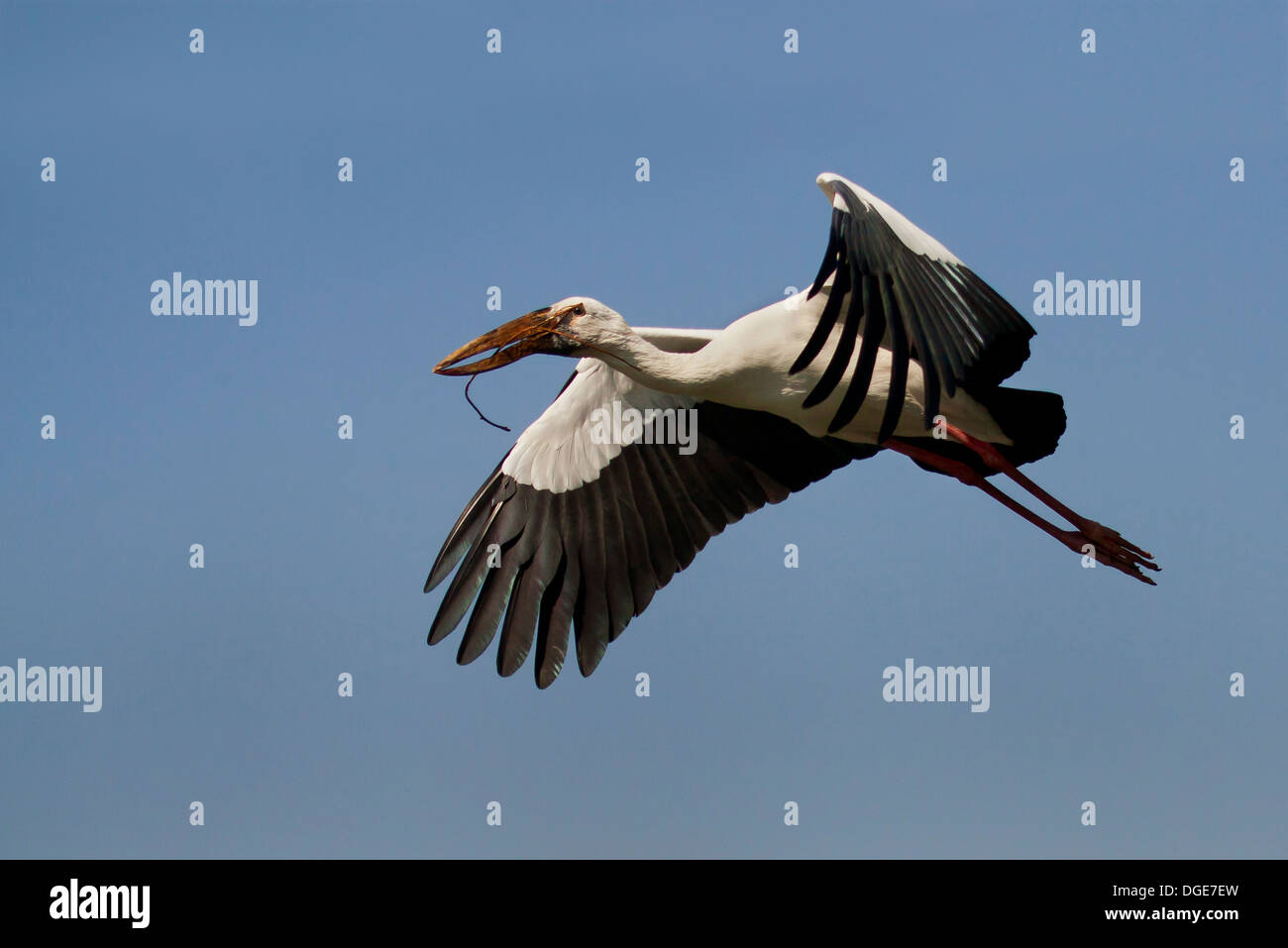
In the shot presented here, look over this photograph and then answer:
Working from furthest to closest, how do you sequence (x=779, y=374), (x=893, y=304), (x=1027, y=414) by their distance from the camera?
(x=1027, y=414)
(x=779, y=374)
(x=893, y=304)

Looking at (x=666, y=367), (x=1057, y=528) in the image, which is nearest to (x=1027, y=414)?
(x=1057, y=528)

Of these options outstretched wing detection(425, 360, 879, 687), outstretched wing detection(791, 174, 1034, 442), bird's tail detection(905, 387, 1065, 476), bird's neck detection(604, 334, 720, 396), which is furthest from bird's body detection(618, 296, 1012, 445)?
outstretched wing detection(425, 360, 879, 687)

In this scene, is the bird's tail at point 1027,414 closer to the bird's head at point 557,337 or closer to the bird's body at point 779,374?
the bird's body at point 779,374

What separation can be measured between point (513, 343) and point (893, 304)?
2.77 metres

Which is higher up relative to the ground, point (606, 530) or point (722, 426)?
point (722, 426)

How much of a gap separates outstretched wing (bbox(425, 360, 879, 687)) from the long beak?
141cm

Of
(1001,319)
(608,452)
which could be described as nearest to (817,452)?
(608,452)

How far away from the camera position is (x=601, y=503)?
40.8 feet

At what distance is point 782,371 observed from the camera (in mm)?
10516

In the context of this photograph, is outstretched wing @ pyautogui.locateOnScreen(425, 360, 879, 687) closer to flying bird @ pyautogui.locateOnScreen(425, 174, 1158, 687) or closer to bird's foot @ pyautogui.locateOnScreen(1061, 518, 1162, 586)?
flying bird @ pyautogui.locateOnScreen(425, 174, 1158, 687)

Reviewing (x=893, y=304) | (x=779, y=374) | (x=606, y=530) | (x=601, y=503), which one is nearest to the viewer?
(x=893, y=304)

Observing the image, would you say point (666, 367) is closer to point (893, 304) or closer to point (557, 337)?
point (557, 337)

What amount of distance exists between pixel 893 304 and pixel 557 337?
2.46m

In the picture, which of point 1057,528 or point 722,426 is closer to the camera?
point 1057,528
